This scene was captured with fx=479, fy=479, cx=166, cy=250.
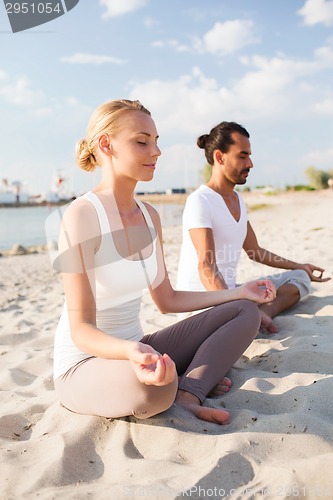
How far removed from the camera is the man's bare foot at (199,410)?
6.55ft

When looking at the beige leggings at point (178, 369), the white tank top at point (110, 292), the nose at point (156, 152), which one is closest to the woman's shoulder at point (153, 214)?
the white tank top at point (110, 292)

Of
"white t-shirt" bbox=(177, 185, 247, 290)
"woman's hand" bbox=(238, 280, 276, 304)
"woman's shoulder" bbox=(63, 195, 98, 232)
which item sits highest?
"woman's shoulder" bbox=(63, 195, 98, 232)

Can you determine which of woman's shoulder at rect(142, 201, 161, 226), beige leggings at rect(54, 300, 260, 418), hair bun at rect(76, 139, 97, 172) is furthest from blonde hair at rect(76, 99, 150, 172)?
beige leggings at rect(54, 300, 260, 418)

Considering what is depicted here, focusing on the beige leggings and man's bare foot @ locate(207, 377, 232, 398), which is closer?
the beige leggings

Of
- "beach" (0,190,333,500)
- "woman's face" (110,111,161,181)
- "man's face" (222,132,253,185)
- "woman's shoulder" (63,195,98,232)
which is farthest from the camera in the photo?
"man's face" (222,132,253,185)

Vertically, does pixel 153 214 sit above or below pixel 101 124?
below

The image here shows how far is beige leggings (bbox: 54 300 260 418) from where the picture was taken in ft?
6.23

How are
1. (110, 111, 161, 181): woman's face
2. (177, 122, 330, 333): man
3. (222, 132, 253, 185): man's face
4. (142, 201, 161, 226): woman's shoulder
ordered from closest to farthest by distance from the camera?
(110, 111, 161, 181): woman's face → (142, 201, 161, 226): woman's shoulder → (177, 122, 330, 333): man → (222, 132, 253, 185): man's face

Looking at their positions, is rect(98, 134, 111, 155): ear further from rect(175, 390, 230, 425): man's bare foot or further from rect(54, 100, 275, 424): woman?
rect(175, 390, 230, 425): man's bare foot

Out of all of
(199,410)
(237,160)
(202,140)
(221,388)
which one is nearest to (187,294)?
(221,388)

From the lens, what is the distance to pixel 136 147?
213cm

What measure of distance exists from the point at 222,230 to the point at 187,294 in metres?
0.88

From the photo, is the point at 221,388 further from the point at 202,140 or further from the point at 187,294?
the point at 202,140

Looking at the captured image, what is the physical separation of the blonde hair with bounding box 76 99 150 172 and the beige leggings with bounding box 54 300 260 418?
94 cm
